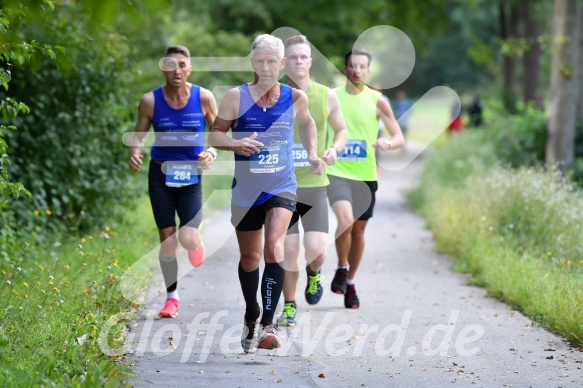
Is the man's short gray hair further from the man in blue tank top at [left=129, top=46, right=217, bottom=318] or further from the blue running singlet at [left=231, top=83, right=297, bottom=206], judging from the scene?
the man in blue tank top at [left=129, top=46, right=217, bottom=318]

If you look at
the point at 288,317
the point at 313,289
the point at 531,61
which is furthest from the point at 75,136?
the point at 531,61

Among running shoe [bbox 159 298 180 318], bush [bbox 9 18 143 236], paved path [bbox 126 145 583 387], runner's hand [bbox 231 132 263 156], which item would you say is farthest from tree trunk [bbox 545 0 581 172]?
runner's hand [bbox 231 132 263 156]

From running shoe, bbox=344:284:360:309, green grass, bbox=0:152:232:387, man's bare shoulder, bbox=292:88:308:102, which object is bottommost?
running shoe, bbox=344:284:360:309

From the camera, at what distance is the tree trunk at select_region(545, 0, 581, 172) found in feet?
51.1

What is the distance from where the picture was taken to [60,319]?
6.62 meters

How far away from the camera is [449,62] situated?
74562 millimetres

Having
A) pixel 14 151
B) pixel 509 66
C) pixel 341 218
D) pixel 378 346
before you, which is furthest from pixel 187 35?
pixel 378 346

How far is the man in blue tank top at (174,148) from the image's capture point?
8.10 meters

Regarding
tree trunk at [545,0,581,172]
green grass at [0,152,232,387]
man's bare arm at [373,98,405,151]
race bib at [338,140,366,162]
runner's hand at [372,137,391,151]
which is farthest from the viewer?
tree trunk at [545,0,581,172]

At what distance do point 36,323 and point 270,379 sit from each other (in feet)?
4.85

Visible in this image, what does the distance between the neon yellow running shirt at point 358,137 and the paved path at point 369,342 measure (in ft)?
3.72

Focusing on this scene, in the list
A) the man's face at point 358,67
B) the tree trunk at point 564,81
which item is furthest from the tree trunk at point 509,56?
the man's face at point 358,67

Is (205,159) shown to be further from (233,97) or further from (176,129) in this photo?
(233,97)

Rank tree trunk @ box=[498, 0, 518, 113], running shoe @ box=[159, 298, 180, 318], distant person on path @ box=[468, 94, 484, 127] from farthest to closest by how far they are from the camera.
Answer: distant person on path @ box=[468, 94, 484, 127]
tree trunk @ box=[498, 0, 518, 113]
running shoe @ box=[159, 298, 180, 318]
